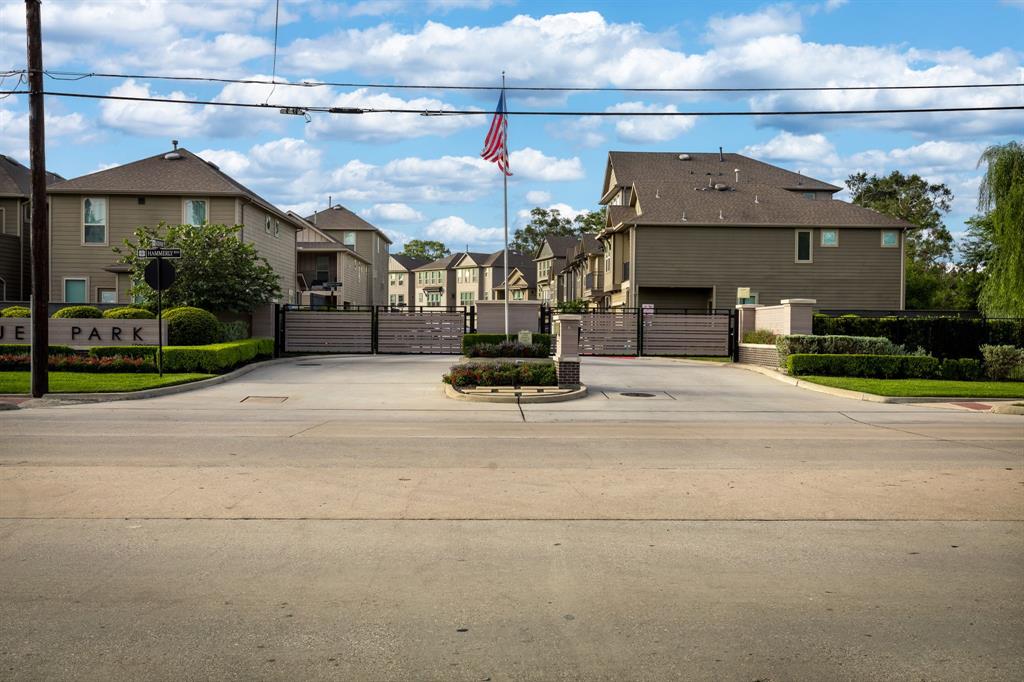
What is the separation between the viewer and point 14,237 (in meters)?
39.5

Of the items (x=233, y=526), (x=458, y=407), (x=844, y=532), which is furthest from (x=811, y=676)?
(x=458, y=407)

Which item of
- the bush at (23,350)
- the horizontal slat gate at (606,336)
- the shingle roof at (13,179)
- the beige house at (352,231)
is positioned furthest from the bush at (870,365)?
the beige house at (352,231)

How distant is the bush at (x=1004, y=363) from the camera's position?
87.9 ft

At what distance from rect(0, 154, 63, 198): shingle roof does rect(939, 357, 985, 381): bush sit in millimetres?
34947

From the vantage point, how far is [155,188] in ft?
124

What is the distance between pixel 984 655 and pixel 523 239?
127509 millimetres

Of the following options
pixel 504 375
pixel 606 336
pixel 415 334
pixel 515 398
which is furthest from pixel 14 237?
pixel 515 398

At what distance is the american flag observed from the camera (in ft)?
84.7

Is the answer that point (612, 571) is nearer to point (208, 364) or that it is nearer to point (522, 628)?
point (522, 628)

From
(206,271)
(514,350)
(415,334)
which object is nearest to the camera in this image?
(514,350)

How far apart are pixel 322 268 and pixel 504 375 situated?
142 ft

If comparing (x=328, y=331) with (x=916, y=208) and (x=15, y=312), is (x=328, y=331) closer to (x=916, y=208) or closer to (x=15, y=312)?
(x=15, y=312)

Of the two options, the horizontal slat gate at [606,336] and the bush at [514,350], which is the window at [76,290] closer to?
the horizontal slat gate at [606,336]

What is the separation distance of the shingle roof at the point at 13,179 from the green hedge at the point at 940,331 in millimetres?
32520
